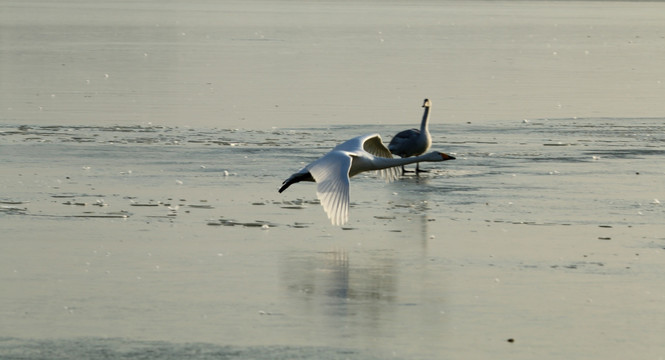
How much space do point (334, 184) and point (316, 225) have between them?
65 cm

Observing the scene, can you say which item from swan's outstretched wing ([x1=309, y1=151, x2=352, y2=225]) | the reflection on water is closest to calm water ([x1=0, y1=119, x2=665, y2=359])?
the reflection on water

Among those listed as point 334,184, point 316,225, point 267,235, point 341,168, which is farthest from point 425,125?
point 267,235

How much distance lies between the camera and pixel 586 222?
12.8m

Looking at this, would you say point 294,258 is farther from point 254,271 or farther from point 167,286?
point 167,286

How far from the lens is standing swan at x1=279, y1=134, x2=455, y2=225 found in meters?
11.8

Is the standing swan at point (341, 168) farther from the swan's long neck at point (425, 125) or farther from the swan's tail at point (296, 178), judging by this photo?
the swan's long neck at point (425, 125)

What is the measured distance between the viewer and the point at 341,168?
12.3 m

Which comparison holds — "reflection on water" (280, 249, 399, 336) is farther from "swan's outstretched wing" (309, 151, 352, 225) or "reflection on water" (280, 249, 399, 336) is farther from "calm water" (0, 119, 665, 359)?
"swan's outstretched wing" (309, 151, 352, 225)

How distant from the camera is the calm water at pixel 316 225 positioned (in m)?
8.61

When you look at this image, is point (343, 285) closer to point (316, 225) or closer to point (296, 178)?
point (316, 225)

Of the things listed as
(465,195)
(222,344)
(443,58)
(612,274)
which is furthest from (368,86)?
(222,344)

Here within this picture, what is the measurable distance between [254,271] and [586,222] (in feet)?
11.8

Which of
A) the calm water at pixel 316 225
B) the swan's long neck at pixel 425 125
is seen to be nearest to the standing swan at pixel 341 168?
the calm water at pixel 316 225

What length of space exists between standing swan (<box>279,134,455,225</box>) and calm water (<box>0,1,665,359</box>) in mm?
294
